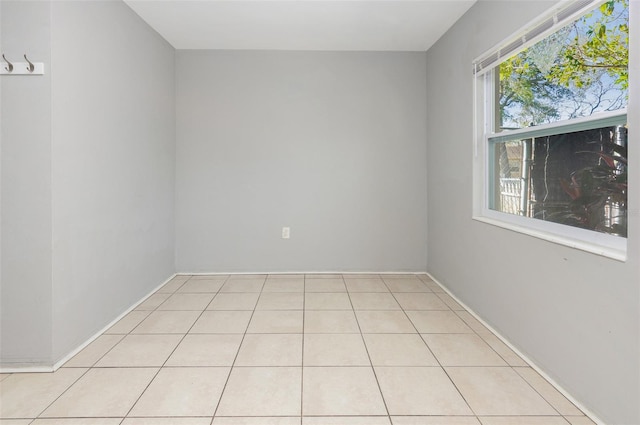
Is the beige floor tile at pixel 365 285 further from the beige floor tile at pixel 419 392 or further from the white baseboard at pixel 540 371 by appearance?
the beige floor tile at pixel 419 392

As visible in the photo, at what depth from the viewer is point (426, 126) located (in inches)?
143

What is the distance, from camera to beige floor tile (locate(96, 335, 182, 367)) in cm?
193

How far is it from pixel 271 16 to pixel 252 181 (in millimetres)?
1571

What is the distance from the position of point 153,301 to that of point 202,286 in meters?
0.49

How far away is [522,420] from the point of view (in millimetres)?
1472

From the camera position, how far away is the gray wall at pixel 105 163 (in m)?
1.94

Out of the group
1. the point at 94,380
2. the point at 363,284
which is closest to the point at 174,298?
the point at 94,380

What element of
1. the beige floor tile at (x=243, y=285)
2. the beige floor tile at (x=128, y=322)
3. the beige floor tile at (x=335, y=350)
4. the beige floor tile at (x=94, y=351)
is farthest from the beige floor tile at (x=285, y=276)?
the beige floor tile at (x=94, y=351)

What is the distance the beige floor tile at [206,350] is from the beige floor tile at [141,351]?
0.06 meters

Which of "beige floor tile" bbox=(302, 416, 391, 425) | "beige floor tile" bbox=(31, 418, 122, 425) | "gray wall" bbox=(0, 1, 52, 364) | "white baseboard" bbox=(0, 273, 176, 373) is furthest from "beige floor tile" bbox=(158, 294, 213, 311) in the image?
"beige floor tile" bbox=(302, 416, 391, 425)

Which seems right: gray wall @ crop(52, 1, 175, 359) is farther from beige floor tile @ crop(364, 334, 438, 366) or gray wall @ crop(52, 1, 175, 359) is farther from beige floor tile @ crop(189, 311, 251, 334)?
beige floor tile @ crop(364, 334, 438, 366)

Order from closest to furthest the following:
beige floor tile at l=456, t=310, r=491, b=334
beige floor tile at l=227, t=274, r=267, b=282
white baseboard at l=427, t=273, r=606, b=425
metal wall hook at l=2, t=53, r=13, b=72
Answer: white baseboard at l=427, t=273, r=606, b=425 → metal wall hook at l=2, t=53, r=13, b=72 → beige floor tile at l=456, t=310, r=491, b=334 → beige floor tile at l=227, t=274, r=267, b=282

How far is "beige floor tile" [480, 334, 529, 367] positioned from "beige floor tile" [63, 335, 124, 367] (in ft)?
7.80

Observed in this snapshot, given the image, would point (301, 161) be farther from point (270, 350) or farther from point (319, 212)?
point (270, 350)
